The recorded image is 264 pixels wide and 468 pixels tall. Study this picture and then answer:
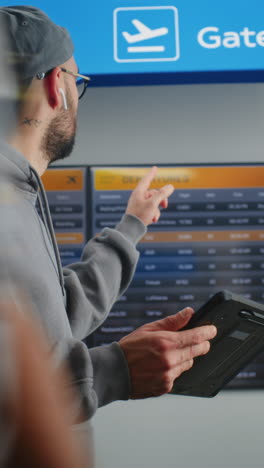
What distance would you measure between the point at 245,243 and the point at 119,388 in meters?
0.87

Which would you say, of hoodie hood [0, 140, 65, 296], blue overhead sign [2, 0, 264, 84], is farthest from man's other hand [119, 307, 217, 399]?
blue overhead sign [2, 0, 264, 84]

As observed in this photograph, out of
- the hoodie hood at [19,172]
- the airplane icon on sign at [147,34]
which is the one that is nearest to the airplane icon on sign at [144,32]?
the airplane icon on sign at [147,34]

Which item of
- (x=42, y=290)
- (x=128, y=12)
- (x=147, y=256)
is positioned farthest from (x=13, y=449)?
(x=147, y=256)

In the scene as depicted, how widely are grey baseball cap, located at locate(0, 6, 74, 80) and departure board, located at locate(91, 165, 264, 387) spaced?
0.64m

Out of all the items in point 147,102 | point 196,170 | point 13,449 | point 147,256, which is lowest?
point 147,256

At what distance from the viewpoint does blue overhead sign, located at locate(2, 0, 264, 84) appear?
112cm

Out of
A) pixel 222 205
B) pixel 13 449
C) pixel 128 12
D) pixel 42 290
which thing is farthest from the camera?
pixel 222 205

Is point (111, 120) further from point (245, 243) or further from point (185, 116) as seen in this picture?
point (245, 243)

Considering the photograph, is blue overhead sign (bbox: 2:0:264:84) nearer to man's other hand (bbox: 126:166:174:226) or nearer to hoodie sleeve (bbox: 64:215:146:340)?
man's other hand (bbox: 126:166:174:226)

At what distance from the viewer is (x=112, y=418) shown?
4.50ft

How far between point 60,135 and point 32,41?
7.1 inches

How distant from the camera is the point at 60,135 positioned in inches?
35.9

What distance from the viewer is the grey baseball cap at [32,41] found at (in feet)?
2.60

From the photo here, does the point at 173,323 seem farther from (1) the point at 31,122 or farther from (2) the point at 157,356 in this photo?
(1) the point at 31,122
